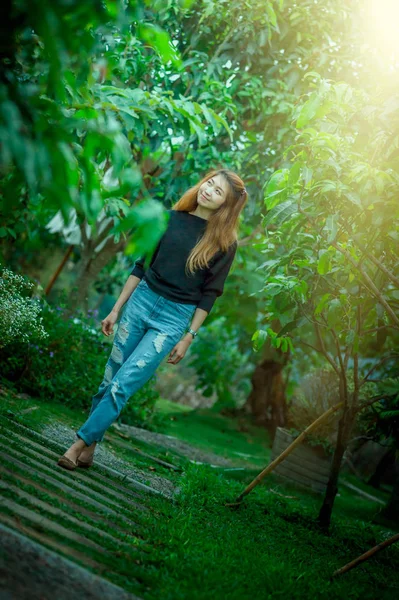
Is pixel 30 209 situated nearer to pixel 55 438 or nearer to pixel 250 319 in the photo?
pixel 55 438

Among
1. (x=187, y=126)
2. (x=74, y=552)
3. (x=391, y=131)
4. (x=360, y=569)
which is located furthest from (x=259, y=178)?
(x=74, y=552)

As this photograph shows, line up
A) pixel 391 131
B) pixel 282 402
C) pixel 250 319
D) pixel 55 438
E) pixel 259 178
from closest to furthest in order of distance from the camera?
pixel 391 131
pixel 55 438
pixel 259 178
pixel 250 319
pixel 282 402

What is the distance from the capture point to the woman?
3225 millimetres

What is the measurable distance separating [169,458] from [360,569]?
82.7 inches

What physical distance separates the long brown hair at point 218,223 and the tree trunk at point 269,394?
656 cm

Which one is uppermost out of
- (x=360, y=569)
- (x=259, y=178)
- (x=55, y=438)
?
(x=259, y=178)

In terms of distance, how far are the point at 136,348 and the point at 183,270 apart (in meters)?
0.47

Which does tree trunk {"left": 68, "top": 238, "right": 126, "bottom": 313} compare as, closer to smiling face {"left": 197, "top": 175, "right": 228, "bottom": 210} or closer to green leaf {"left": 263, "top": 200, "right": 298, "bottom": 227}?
smiling face {"left": 197, "top": 175, "right": 228, "bottom": 210}

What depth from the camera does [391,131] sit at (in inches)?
116

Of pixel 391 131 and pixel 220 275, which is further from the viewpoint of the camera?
pixel 220 275

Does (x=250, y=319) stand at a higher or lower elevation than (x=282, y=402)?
higher

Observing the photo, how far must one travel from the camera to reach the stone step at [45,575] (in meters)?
1.73

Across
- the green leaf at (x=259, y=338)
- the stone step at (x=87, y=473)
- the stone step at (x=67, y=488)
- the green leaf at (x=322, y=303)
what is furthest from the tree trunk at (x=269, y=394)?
the stone step at (x=67, y=488)

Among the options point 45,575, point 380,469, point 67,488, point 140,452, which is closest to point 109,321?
point 67,488
